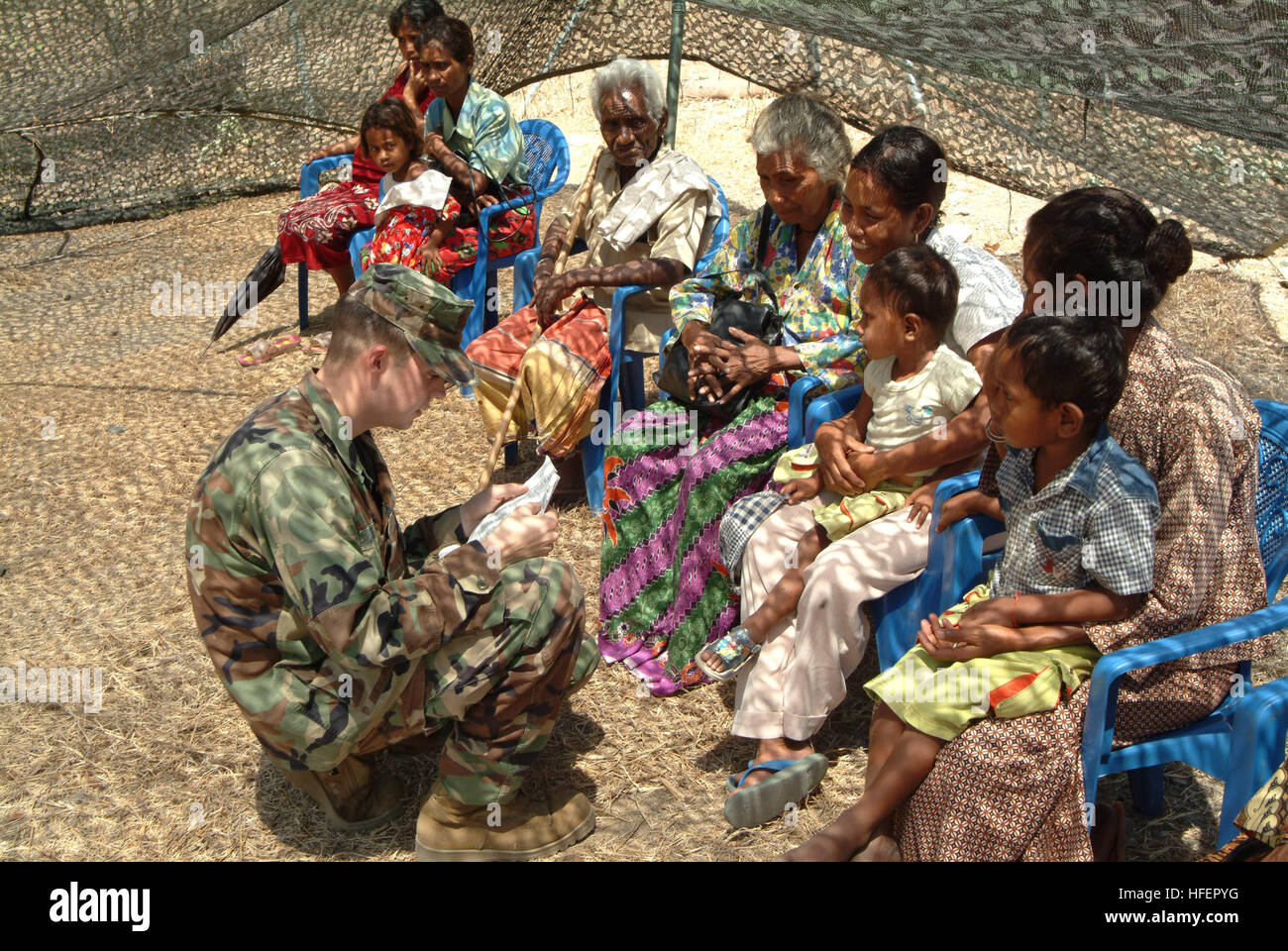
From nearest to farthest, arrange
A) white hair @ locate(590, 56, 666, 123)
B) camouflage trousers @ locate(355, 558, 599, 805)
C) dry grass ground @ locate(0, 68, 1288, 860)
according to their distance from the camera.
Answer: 1. camouflage trousers @ locate(355, 558, 599, 805)
2. dry grass ground @ locate(0, 68, 1288, 860)
3. white hair @ locate(590, 56, 666, 123)

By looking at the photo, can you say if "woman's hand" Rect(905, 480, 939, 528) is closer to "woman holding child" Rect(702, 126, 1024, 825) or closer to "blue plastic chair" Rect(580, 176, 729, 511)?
"woman holding child" Rect(702, 126, 1024, 825)

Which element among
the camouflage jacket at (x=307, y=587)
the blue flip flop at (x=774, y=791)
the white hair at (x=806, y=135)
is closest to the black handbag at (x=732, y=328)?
Result: the white hair at (x=806, y=135)

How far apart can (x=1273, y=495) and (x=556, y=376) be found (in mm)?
2459

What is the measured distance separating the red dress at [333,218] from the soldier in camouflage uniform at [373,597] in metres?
3.56

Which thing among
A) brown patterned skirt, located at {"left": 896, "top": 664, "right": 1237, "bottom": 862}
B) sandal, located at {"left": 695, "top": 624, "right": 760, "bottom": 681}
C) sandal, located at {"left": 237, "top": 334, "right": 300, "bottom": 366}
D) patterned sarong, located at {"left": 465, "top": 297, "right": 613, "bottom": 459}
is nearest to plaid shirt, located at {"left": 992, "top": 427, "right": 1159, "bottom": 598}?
brown patterned skirt, located at {"left": 896, "top": 664, "right": 1237, "bottom": 862}

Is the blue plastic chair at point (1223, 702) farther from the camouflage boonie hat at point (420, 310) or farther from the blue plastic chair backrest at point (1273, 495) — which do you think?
the camouflage boonie hat at point (420, 310)

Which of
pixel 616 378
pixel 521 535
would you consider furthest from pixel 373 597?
pixel 616 378

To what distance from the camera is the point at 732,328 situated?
382cm

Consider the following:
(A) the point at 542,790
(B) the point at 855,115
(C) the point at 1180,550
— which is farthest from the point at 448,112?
(C) the point at 1180,550

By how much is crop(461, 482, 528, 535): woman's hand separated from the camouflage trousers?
196 millimetres

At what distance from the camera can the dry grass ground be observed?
3066 millimetres

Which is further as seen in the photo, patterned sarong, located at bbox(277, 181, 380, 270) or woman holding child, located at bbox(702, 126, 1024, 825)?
patterned sarong, located at bbox(277, 181, 380, 270)

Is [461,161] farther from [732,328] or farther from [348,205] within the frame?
[732,328]

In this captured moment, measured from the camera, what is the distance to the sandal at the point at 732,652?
3.23 meters
